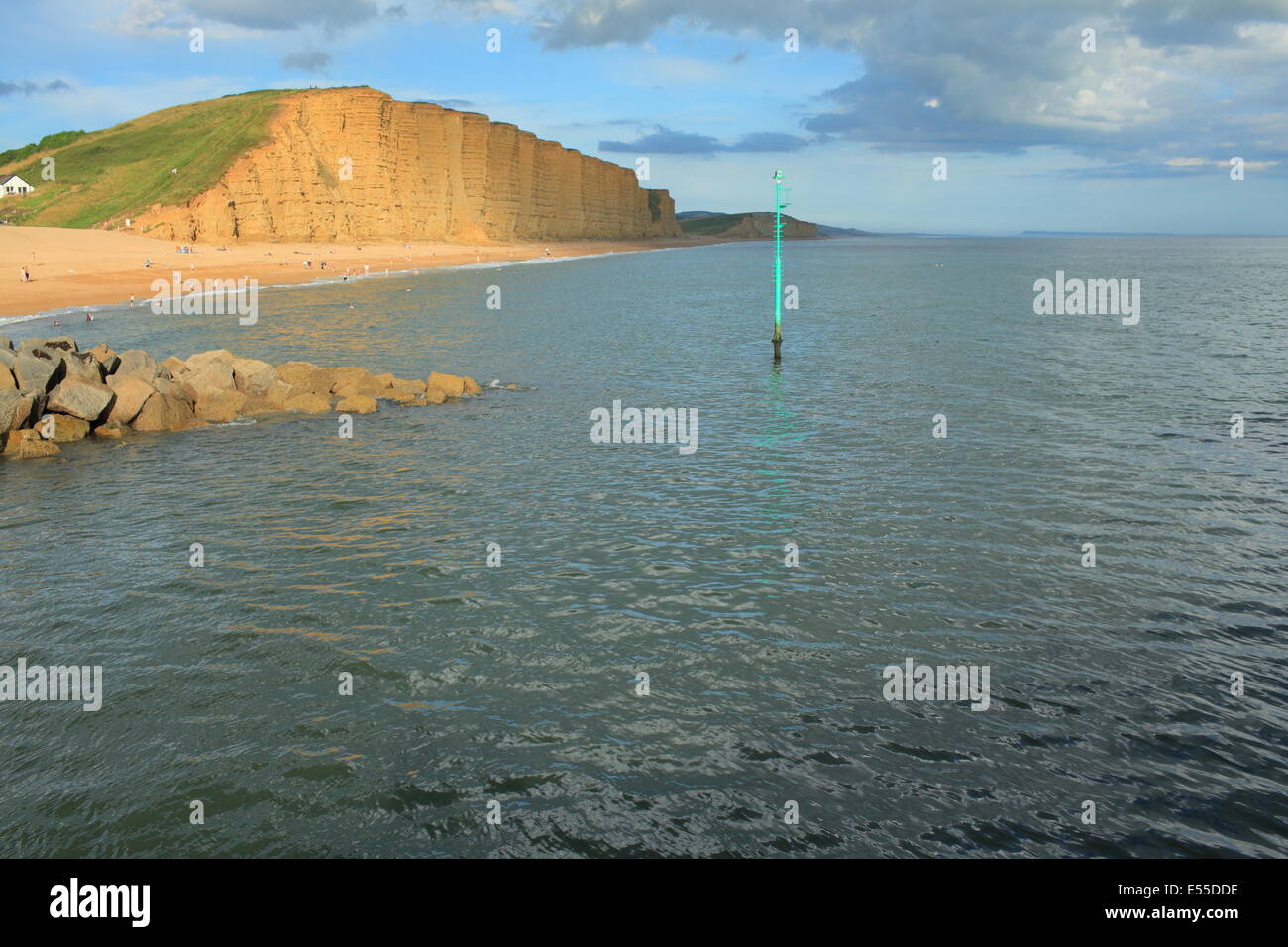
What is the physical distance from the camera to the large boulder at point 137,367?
25.2 meters

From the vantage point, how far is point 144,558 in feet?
46.8

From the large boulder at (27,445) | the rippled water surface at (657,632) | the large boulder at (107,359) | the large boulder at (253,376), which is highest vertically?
the large boulder at (107,359)

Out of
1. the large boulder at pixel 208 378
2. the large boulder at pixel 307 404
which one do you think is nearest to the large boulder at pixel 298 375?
the large boulder at pixel 307 404

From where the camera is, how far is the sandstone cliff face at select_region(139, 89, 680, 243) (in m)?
91.4

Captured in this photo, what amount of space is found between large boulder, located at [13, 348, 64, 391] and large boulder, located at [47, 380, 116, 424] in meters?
0.38

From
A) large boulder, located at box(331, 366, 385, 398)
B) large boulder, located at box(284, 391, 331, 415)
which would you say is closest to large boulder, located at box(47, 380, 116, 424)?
large boulder, located at box(284, 391, 331, 415)

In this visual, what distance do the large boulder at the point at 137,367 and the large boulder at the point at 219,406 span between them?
1636mm

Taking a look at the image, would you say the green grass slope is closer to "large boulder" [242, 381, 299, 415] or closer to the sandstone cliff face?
the sandstone cliff face

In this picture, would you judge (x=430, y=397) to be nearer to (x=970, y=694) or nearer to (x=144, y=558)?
(x=144, y=558)

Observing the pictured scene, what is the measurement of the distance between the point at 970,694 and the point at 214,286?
66359 mm

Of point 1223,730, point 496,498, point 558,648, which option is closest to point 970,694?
point 1223,730

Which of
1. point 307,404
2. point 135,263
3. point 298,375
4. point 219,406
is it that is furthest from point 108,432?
point 135,263

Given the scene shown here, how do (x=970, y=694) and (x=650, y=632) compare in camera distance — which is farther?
(x=650, y=632)

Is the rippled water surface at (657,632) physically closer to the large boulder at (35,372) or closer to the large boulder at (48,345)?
the large boulder at (35,372)
